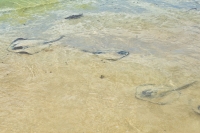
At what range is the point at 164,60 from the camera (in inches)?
295

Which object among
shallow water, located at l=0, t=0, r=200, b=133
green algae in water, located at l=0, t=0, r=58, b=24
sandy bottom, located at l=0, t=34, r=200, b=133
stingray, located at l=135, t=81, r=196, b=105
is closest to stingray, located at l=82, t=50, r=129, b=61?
shallow water, located at l=0, t=0, r=200, b=133

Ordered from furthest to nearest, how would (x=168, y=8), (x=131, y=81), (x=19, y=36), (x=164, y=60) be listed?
1. (x=168, y=8)
2. (x=19, y=36)
3. (x=164, y=60)
4. (x=131, y=81)

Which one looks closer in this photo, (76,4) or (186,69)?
(186,69)

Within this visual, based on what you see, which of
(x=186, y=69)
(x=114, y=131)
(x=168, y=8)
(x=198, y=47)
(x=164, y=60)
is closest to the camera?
(x=114, y=131)

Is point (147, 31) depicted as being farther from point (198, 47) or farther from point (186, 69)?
point (186, 69)

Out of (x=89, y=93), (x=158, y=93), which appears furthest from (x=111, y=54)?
(x=158, y=93)

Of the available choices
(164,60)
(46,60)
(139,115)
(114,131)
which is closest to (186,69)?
(164,60)

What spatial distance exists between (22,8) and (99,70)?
6294 millimetres

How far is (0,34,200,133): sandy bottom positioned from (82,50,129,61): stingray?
Result: 0.17 m

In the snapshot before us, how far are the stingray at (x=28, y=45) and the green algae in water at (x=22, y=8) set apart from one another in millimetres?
2093

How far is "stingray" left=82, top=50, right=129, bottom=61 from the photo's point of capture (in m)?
7.60

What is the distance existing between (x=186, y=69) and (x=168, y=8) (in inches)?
203

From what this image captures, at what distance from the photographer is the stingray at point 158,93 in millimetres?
5850

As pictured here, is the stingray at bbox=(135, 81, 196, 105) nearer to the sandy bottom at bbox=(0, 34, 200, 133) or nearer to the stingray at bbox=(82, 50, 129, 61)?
the sandy bottom at bbox=(0, 34, 200, 133)
